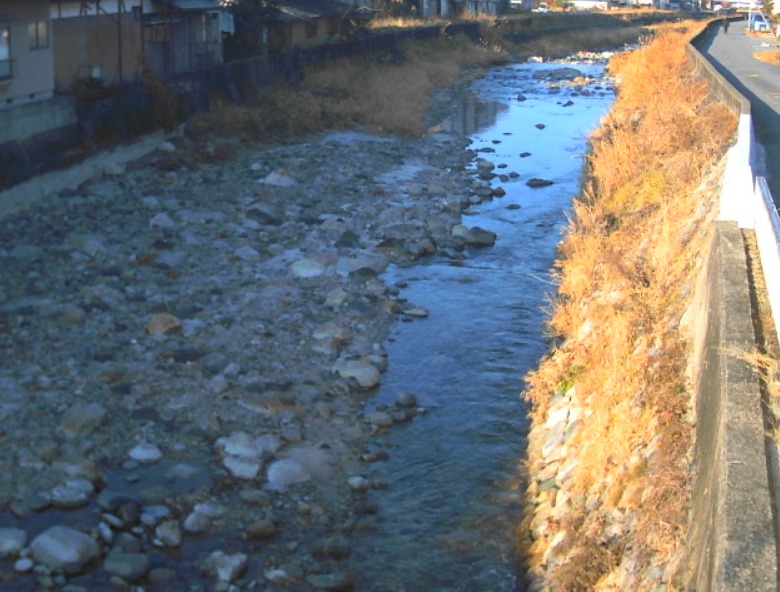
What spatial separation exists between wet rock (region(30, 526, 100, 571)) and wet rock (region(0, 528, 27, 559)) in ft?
0.34

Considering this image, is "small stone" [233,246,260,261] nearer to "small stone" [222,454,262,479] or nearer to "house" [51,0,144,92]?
"small stone" [222,454,262,479]

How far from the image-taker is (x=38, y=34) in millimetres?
18766

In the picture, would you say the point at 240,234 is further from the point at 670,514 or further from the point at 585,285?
the point at 670,514

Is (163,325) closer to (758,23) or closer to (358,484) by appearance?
(358,484)

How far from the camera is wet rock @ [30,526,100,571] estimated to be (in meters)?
7.51

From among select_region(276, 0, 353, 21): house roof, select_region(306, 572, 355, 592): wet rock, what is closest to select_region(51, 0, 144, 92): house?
select_region(276, 0, 353, 21): house roof

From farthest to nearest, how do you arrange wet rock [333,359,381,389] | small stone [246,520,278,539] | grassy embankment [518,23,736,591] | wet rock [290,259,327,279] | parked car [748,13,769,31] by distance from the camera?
1. parked car [748,13,769,31]
2. wet rock [290,259,327,279]
3. wet rock [333,359,381,389]
4. small stone [246,520,278,539]
5. grassy embankment [518,23,736,591]

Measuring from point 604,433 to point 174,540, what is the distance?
12.0ft

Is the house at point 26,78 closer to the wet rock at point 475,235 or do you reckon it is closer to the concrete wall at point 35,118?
the concrete wall at point 35,118

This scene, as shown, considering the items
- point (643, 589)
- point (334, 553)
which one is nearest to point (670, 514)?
point (643, 589)

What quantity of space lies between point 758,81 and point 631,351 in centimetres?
1807

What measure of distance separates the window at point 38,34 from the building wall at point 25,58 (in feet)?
0.11

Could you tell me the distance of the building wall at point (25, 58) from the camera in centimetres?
1764

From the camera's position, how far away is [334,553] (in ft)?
26.2
